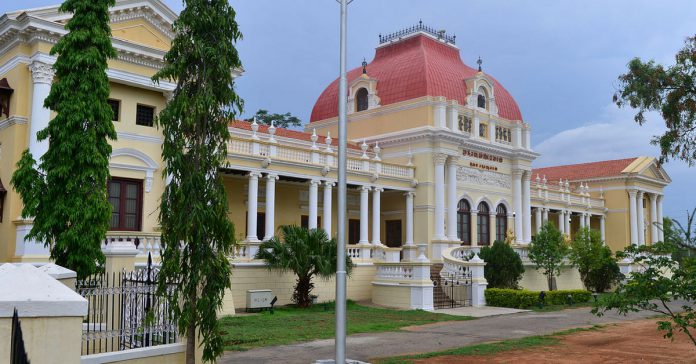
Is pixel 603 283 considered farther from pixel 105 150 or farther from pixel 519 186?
pixel 105 150

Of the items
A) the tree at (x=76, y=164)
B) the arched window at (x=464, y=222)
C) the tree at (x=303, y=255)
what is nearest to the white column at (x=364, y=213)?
the arched window at (x=464, y=222)

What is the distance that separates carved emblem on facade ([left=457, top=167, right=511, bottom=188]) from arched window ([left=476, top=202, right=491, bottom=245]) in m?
1.30

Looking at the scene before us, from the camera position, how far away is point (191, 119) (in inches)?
334

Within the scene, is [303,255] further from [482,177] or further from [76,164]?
[482,177]

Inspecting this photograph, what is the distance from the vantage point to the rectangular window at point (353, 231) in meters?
32.0

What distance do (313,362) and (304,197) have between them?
19.4 meters

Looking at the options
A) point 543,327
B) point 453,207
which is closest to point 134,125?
point 543,327

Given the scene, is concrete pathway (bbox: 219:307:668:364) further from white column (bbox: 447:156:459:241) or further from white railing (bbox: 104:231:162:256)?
white column (bbox: 447:156:459:241)

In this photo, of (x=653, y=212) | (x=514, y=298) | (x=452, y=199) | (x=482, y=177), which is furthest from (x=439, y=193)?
(x=653, y=212)

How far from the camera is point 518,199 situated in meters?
36.5

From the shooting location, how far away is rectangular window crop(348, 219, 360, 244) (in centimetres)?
3203

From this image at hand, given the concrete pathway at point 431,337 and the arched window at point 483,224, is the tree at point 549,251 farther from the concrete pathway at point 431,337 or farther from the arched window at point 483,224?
the concrete pathway at point 431,337

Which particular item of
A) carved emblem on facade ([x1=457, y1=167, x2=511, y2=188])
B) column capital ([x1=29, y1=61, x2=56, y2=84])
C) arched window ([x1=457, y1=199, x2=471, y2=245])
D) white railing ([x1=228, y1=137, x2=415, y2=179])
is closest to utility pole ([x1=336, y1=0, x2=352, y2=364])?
column capital ([x1=29, y1=61, x2=56, y2=84])

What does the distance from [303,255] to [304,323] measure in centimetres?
369
